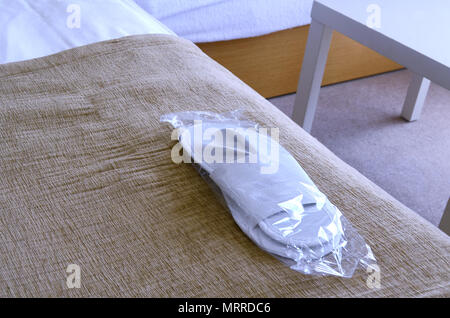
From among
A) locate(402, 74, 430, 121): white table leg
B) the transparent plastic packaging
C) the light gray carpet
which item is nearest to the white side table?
the light gray carpet

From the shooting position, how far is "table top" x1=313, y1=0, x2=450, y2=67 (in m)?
1.25

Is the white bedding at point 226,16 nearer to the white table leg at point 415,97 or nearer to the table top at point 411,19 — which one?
the table top at point 411,19

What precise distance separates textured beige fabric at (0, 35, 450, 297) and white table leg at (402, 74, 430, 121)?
104 centimetres

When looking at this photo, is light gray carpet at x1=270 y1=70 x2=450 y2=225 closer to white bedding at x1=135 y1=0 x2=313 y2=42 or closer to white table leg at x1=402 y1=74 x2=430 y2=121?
white table leg at x1=402 y1=74 x2=430 y2=121

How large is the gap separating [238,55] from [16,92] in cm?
98

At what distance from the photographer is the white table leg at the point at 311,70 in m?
1.51

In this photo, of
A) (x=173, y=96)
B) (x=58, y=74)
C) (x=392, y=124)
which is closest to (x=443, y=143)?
(x=392, y=124)

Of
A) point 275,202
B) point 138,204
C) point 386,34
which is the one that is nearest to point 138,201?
point 138,204

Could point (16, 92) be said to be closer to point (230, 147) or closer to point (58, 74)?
point (58, 74)

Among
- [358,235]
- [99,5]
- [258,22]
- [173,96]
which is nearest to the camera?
[358,235]

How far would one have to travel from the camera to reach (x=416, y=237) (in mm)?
694

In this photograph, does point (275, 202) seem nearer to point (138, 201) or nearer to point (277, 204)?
point (277, 204)

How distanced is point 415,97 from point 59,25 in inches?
49.3

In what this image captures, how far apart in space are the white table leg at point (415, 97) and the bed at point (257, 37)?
281mm
